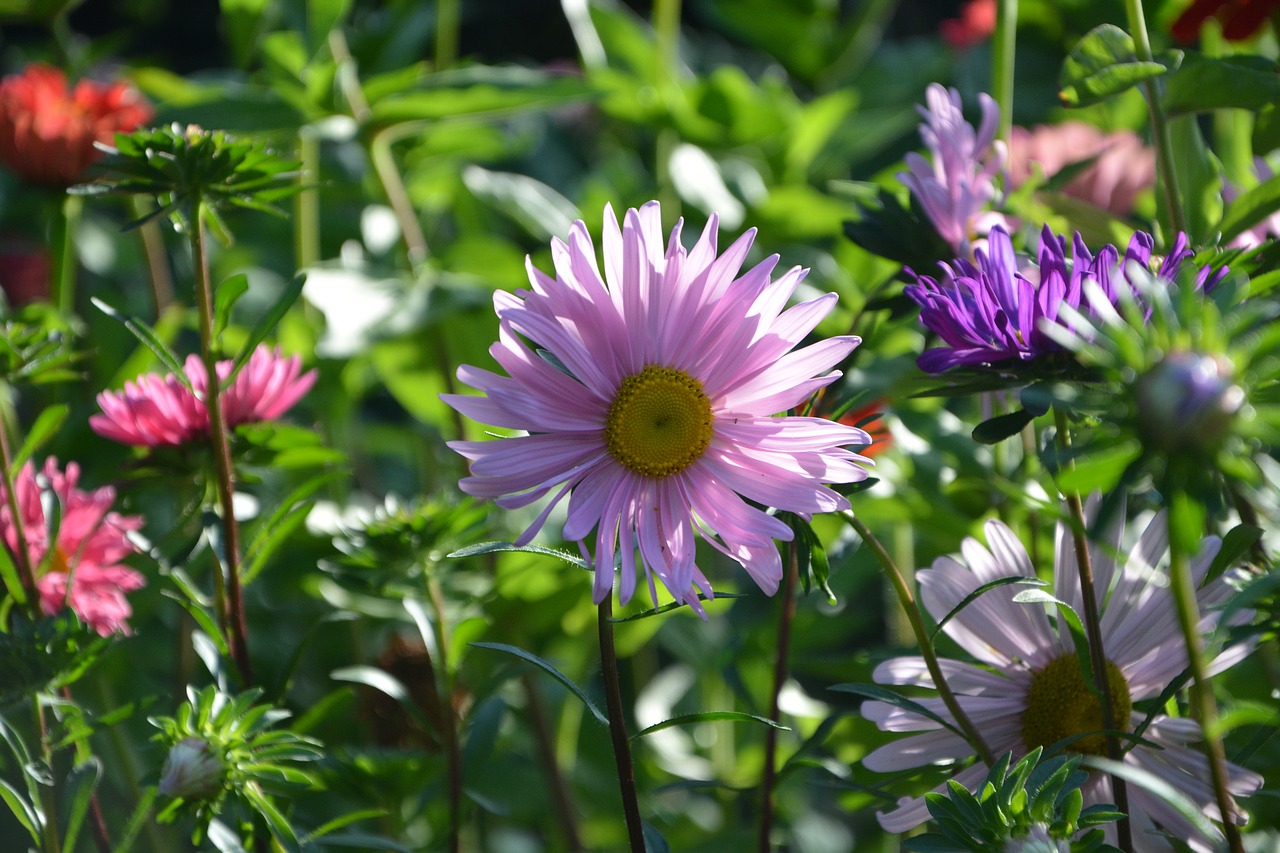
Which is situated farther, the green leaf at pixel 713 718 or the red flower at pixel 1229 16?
the red flower at pixel 1229 16

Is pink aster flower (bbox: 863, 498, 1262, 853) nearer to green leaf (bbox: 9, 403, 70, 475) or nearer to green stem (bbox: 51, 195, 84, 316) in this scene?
green leaf (bbox: 9, 403, 70, 475)

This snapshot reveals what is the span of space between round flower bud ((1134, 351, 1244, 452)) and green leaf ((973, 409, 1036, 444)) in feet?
0.24

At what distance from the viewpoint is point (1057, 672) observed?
0.34 m

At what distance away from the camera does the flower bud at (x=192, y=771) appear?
11.5 inches

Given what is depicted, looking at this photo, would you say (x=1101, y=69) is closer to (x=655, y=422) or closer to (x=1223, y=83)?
(x=1223, y=83)

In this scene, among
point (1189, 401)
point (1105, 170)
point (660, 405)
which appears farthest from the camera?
point (1105, 170)

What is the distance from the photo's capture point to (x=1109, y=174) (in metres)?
0.67

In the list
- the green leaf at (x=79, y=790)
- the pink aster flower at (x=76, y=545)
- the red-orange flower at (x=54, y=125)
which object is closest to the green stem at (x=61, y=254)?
the red-orange flower at (x=54, y=125)

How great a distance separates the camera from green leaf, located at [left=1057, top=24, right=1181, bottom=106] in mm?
330

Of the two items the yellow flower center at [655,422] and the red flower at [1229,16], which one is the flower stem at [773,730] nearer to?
the yellow flower center at [655,422]

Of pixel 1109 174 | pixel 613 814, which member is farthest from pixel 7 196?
pixel 1109 174

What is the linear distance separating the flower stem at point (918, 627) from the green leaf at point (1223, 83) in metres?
0.18

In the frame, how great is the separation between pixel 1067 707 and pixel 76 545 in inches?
13.8

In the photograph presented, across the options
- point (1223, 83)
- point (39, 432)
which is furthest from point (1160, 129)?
point (39, 432)
